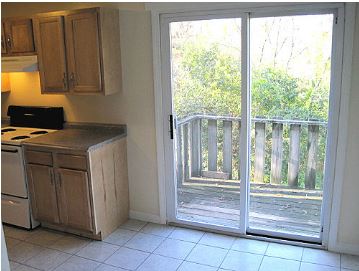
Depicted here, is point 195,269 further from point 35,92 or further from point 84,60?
point 35,92

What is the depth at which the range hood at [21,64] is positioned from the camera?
3264 mm

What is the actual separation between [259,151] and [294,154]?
1.00 feet

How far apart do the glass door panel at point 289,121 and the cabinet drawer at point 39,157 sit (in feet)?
6.12

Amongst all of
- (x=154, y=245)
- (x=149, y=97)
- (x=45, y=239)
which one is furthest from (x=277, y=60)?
(x=45, y=239)

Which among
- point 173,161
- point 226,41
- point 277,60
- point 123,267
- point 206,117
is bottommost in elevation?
point 123,267

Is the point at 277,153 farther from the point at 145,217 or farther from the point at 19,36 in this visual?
the point at 19,36

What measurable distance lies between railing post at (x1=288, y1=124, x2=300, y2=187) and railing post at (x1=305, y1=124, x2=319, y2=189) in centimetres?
9

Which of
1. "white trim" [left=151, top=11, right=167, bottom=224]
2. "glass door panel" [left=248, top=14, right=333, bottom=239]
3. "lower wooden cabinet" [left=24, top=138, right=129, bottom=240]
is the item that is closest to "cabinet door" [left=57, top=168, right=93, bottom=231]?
"lower wooden cabinet" [left=24, top=138, right=129, bottom=240]

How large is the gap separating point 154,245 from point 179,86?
1474mm

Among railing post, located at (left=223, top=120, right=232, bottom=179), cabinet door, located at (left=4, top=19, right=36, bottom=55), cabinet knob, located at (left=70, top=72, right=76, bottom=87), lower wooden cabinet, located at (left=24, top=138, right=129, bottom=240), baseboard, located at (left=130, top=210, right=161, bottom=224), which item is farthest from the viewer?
baseboard, located at (left=130, top=210, right=161, bottom=224)

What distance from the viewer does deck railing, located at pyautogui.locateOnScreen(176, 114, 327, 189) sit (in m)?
2.92

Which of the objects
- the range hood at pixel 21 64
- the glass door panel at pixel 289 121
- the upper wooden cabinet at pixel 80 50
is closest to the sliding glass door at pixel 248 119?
the glass door panel at pixel 289 121

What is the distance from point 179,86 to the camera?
10.3 feet

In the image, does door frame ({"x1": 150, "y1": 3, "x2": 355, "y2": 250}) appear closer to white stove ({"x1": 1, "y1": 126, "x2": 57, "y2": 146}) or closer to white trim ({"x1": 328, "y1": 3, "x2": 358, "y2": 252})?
white trim ({"x1": 328, "y1": 3, "x2": 358, "y2": 252})
